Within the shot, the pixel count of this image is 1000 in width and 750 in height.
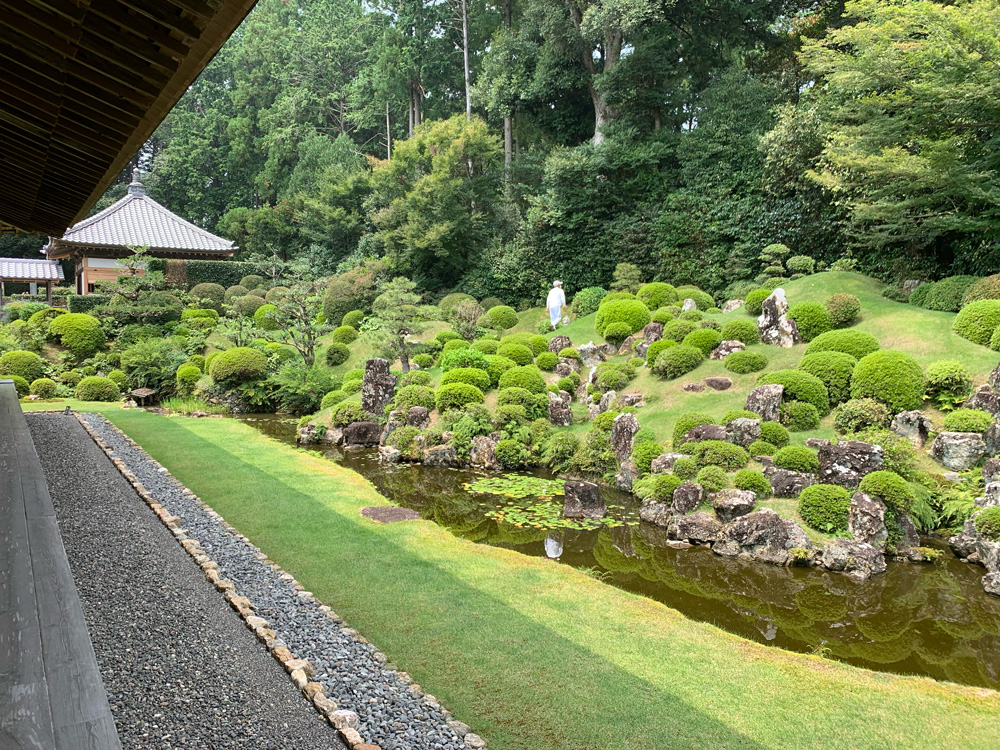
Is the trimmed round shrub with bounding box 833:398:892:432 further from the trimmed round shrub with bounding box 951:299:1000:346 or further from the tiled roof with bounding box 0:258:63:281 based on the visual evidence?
the tiled roof with bounding box 0:258:63:281

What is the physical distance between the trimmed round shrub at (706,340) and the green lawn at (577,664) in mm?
7422

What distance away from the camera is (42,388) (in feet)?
55.6

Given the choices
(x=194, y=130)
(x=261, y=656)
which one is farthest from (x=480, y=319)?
(x=194, y=130)

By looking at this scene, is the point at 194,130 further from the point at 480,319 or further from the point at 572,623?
the point at 572,623

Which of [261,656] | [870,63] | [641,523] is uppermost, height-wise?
[870,63]

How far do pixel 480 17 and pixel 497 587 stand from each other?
108 feet

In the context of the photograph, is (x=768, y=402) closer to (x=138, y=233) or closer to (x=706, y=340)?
(x=706, y=340)

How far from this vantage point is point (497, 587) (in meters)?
6.20

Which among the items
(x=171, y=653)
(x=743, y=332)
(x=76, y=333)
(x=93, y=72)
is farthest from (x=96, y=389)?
(x=743, y=332)

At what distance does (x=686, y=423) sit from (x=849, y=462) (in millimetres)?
2627

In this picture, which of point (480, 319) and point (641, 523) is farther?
point (480, 319)

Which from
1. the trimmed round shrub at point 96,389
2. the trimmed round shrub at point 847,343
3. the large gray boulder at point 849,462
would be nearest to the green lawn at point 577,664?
the large gray boulder at point 849,462

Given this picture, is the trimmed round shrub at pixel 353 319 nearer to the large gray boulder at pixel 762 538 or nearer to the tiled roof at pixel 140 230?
the tiled roof at pixel 140 230

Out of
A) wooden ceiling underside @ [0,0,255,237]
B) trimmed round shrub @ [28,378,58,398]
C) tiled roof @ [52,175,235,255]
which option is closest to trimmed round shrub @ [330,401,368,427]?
trimmed round shrub @ [28,378,58,398]
